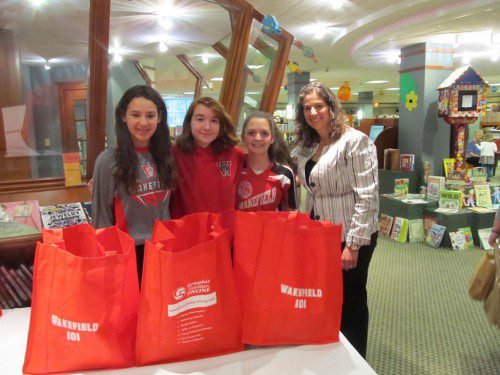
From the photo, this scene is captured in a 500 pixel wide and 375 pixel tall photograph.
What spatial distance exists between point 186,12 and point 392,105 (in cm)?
2468

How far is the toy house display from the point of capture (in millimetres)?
5070

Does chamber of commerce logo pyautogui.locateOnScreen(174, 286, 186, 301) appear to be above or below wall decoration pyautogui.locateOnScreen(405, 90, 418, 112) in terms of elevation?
below

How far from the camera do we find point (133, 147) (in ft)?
4.77

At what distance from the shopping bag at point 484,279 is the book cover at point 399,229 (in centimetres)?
277

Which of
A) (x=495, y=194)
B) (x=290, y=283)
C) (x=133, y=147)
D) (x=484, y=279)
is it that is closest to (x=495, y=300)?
(x=484, y=279)

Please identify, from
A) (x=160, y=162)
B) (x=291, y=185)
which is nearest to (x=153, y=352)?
(x=160, y=162)

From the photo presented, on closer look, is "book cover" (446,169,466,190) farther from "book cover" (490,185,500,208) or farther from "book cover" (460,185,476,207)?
"book cover" (490,185,500,208)

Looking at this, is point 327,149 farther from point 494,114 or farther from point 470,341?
point 494,114

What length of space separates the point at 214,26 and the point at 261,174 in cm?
177

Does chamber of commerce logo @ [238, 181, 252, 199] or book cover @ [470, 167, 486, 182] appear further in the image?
book cover @ [470, 167, 486, 182]

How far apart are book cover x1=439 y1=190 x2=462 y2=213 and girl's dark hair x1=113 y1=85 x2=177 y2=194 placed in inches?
166

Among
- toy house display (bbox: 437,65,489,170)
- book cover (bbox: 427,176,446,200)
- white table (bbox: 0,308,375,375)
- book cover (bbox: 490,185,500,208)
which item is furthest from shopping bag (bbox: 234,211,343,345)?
toy house display (bbox: 437,65,489,170)

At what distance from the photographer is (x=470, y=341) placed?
8.26 ft

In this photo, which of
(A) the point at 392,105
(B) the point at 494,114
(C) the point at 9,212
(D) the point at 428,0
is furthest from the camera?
(A) the point at 392,105
